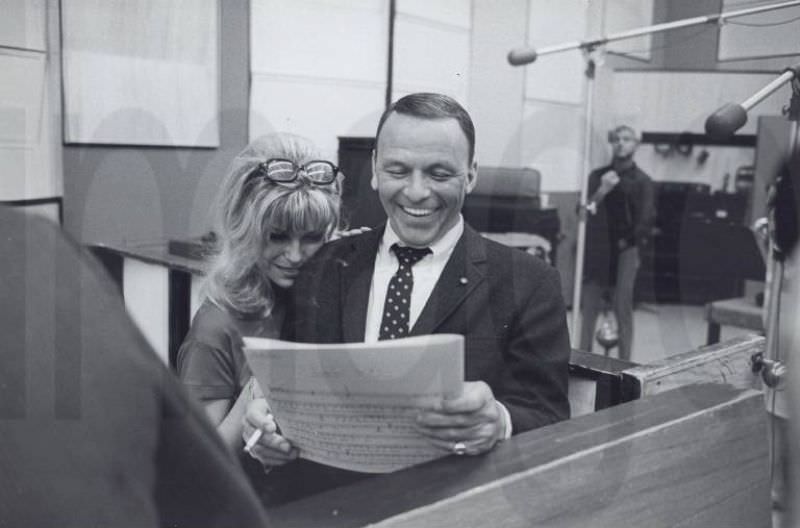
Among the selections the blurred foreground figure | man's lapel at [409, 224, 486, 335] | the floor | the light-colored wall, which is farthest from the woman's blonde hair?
the floor

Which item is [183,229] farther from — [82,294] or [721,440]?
[82,294]

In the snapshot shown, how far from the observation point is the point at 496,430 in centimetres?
94

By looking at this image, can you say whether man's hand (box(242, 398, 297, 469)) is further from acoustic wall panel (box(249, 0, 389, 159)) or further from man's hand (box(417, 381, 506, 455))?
acoustic wall panel (box(249, 0, 389, 159))

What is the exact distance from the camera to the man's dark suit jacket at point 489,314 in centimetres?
127

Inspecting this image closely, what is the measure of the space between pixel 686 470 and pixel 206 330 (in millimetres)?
862

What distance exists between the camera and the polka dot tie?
130 cm

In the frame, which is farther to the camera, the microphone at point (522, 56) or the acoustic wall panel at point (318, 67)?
the acoustic wall panel at point (318, 67)

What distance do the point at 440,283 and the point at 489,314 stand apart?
0.10 m

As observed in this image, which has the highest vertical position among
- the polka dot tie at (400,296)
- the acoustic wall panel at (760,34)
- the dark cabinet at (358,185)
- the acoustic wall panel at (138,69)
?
the acoustic wall panel at (760,34)

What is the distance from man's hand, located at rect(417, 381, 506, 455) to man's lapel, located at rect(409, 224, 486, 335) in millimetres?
360

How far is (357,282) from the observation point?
1.35m

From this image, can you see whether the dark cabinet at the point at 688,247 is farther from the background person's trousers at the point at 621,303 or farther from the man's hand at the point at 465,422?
the man's hand at the point at 465,422

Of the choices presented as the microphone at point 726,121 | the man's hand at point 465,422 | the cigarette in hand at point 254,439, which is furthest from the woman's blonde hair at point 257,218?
the microphone at point 726,121

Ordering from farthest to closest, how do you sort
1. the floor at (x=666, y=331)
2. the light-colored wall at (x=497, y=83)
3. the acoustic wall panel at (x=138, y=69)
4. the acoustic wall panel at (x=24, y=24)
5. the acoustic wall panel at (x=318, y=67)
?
1. the floor at (x=666, y=331)
2. the light-colored wall at (x=497, y=83)
3. the acoustic wall panel at (x=318, y=67)
4. the acoustic wall panel at (x=138, y=69)
5. the acoustic wall panel at (x=24, y=24)
